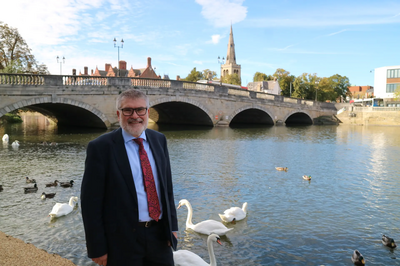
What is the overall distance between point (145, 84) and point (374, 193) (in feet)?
73.3

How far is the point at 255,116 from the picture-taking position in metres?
42.9

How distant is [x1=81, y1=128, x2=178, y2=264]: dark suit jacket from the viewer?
2.81 meters

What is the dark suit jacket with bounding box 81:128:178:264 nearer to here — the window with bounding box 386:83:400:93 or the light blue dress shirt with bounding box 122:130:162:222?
the light blue dress shirt with bounding box 122:130:162:222

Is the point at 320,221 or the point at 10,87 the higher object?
the point at 10,87

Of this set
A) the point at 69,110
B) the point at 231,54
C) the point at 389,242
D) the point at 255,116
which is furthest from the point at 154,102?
the point at 231,54

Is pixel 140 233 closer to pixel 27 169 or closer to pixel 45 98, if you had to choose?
pixel 27 169

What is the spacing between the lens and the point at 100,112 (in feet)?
89.1

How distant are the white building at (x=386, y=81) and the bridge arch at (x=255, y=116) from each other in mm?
31498

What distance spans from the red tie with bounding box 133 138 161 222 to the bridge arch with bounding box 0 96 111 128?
75.3 feet

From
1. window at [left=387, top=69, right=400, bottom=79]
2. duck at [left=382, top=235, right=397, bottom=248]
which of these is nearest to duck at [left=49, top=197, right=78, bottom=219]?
duck at [left=382, top=235, right=397, bottom=248]

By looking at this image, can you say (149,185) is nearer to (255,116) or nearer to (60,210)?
(60,210)

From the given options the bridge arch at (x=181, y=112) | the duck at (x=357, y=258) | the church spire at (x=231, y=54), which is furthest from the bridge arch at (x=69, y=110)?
the church spire at (x=231, y=54)

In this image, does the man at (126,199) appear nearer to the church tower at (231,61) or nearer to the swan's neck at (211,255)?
the swan's neck at (211,255)

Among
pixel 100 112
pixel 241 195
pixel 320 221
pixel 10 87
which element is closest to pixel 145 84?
pixel 100 112
